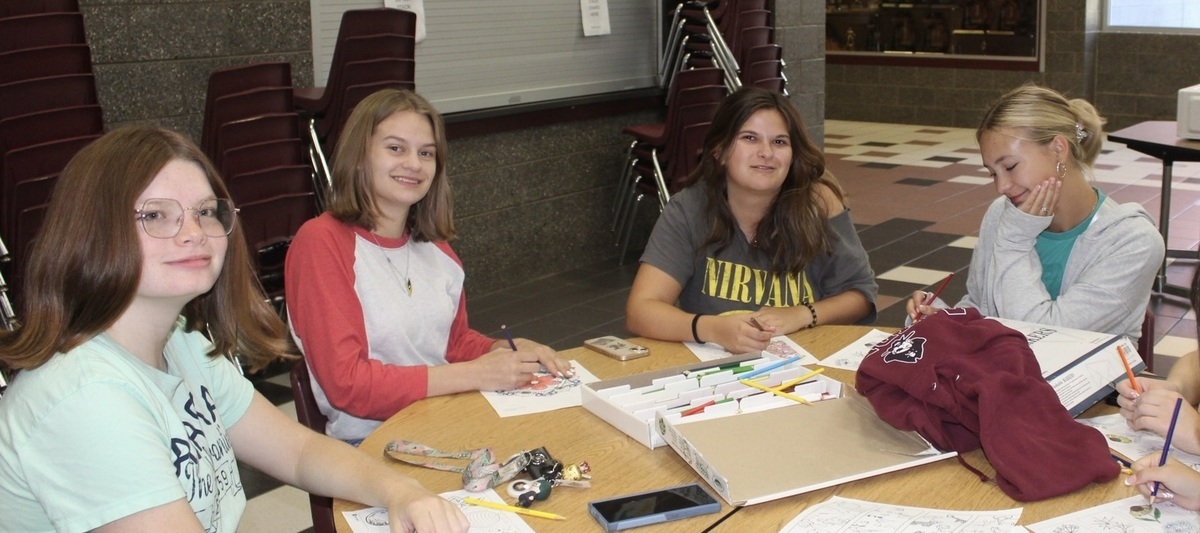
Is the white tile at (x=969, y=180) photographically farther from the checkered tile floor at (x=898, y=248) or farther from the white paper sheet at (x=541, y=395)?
the white paper sheet at (x=541, y=395)

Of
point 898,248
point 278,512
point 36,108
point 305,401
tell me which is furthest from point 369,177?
point 898,248

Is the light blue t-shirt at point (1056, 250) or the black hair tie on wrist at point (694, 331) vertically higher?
the light blue t-shirt at point (1056, 250)

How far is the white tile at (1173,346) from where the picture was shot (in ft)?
13.7

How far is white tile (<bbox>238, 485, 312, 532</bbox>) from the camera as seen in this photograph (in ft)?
9.61

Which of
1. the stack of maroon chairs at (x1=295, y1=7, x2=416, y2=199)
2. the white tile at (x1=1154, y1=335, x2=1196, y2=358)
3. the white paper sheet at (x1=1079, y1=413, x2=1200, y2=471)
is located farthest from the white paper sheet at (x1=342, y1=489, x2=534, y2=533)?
the white tile at (x1=1154, y1=335, x2=1196, y2=358)

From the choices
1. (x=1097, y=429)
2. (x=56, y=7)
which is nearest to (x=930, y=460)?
(x=1097, y=429)

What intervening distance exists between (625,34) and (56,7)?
3297 millimetres

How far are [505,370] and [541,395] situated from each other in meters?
0.08

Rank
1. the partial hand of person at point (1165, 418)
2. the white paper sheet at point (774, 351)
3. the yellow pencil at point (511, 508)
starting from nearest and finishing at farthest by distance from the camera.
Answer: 1. the yellow pencil at point (511, 508)
2. the partial hand of person at point (1165, 418)
3. the white paper sheet at point (774, 351)

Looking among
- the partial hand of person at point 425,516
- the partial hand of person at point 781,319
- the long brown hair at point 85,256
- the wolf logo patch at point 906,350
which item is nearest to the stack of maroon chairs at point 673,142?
the partial hand of person at point 781,319

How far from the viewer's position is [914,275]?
212 inches

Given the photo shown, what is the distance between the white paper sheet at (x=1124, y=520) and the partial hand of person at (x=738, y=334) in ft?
2.63

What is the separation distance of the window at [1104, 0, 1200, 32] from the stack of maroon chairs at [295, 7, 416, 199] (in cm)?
799

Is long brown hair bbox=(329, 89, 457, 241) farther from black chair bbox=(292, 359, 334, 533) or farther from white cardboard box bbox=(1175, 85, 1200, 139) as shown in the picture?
white cardboard box bbox=(1175, 85, 1200, 139)
